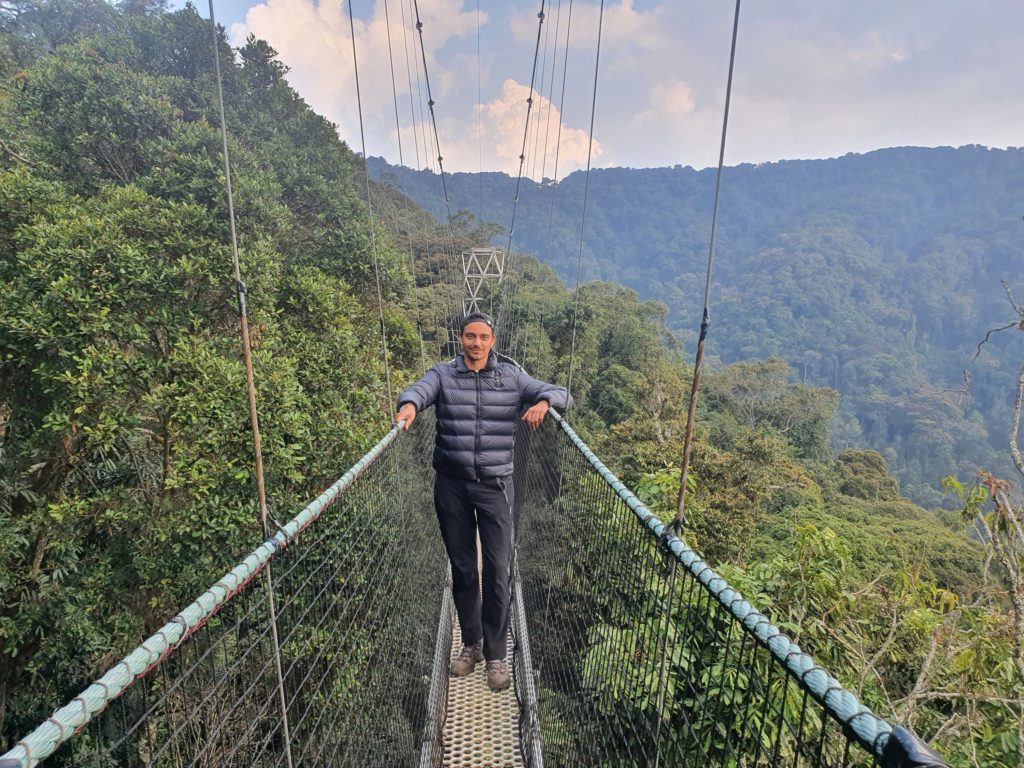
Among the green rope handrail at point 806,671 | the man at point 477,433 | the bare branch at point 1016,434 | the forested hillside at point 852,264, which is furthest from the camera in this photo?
the forested hillside at point 852,264

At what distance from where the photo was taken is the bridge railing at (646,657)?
2.19 ft

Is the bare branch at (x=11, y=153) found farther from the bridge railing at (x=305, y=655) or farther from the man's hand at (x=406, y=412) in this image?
the man's hand at (x=406, y=412)

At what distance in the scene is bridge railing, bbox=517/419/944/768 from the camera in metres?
0.67

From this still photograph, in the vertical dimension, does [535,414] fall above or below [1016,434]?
above

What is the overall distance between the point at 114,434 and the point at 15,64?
10079mm

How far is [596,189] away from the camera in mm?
78875

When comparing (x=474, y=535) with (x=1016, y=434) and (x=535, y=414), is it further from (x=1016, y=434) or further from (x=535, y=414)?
(x=1016, y=434)

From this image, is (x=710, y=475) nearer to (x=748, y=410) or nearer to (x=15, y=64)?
(x=748, y=410)

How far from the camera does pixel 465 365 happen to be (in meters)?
1.71

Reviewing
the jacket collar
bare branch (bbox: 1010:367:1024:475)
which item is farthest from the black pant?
bare branch (bbox: 1010:367:1024:475)

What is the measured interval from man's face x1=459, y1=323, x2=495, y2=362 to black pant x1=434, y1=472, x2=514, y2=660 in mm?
357

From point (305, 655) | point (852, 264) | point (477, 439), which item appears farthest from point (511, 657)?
point (852, 264)

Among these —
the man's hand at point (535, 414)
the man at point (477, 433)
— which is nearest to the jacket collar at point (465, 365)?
the man at point (477, 433)

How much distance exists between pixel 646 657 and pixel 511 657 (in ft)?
3.77
